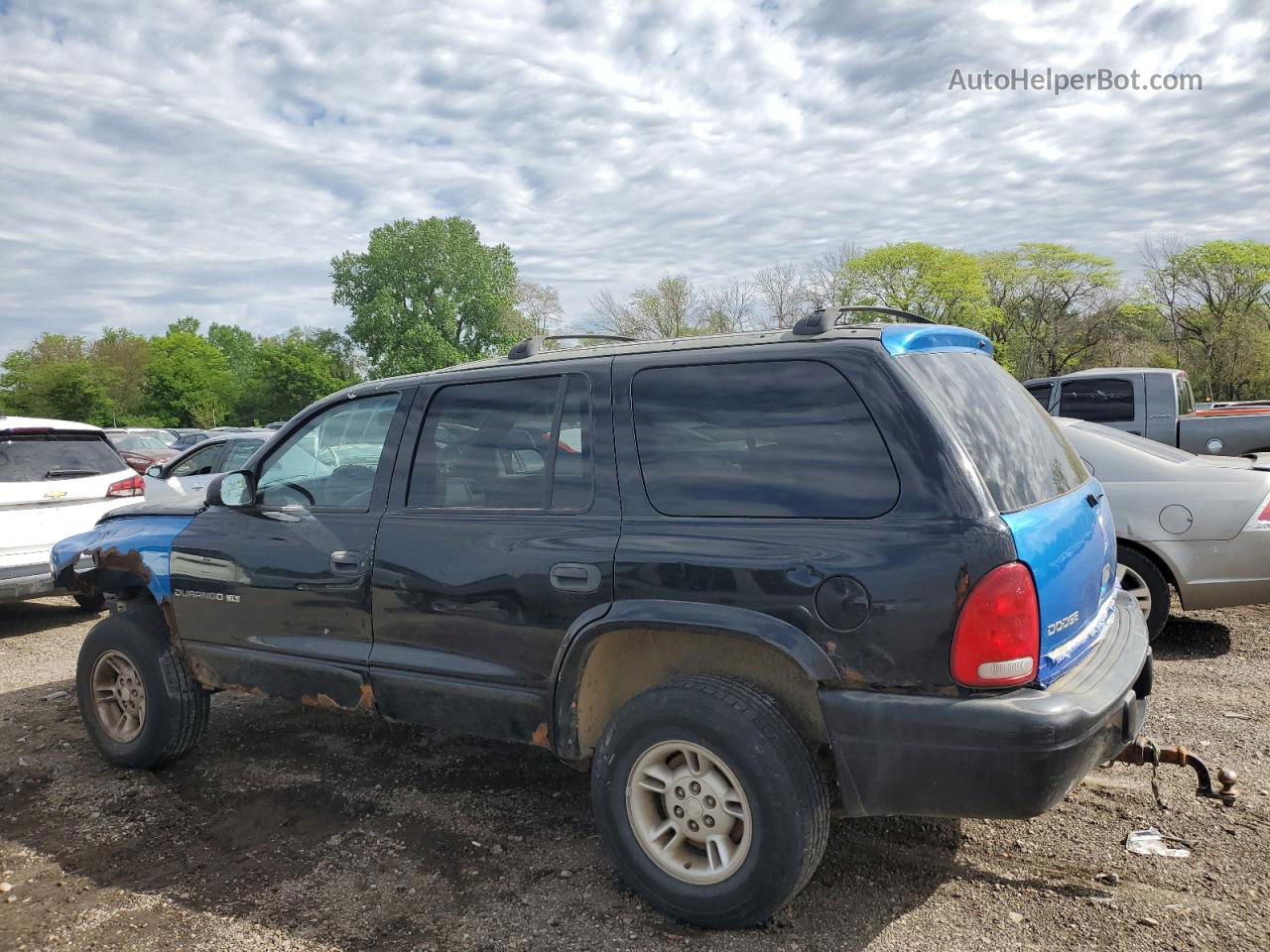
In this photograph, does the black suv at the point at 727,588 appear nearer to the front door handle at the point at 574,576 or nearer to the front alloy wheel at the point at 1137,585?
the front door handle at the point at 574,576

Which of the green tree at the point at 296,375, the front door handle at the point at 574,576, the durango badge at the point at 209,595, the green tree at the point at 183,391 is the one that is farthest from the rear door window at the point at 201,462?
the green tree at the point at 183,391

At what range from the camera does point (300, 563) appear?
3762 millimetres

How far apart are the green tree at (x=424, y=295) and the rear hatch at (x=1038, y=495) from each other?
70.3m

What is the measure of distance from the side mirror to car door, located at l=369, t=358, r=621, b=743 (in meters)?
0.81

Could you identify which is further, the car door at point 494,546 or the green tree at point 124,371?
the green tree at point 124,371

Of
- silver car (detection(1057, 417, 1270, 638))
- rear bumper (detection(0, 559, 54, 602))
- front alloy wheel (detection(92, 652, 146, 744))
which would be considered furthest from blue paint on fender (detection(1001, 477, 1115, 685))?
rear bumper (detection(0, 559, 54, 602))

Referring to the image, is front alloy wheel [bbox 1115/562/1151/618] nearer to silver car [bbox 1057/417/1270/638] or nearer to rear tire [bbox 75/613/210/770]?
silver car [bbox 1057/417/1270/638]

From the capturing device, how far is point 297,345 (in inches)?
3177

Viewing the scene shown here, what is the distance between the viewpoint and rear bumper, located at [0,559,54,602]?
6.98 m

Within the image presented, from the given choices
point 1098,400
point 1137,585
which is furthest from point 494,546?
point 1098,400

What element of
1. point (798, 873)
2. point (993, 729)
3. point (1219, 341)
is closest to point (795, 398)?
point (993, 729)

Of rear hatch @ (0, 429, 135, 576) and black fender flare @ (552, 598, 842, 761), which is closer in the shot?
black fender flare @ (552, 598, 842, 761)

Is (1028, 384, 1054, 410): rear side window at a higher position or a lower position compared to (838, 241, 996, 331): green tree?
lower

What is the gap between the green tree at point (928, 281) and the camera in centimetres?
5172
